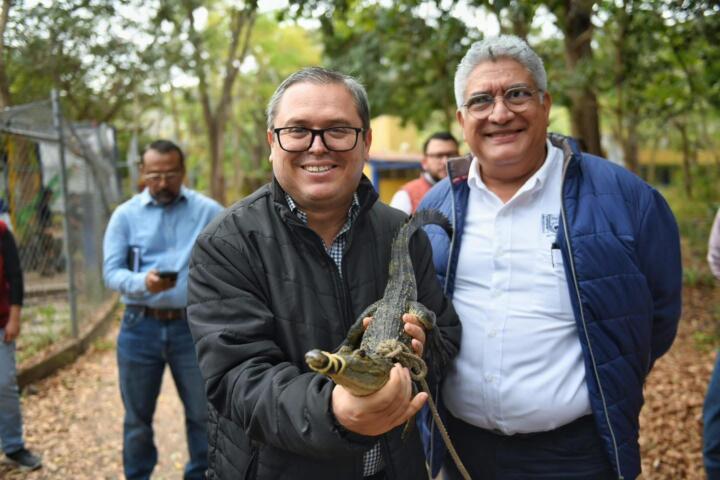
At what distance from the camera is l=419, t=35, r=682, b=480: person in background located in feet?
7.37

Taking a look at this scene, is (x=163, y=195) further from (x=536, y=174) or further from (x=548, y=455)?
(x=548, y=455)

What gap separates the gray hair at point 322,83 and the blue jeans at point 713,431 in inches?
107

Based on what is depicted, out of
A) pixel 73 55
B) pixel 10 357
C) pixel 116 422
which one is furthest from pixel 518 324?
pixel 73 55

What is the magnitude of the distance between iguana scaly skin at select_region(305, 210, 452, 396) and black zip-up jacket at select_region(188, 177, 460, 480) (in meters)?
0.05

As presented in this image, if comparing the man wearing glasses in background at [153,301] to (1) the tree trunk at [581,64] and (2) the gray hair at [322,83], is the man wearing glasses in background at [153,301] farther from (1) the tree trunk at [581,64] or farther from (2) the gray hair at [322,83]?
(1) the tree trunk at [581,64]

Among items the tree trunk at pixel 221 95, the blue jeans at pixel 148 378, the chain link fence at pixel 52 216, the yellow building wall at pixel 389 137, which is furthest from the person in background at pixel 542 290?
the yellow building wall at pixel 389 137

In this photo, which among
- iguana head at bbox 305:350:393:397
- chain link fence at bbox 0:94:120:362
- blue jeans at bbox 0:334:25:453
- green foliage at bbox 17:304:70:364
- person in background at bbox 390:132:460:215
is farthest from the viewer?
green foliage at bbox 17:304:70:364

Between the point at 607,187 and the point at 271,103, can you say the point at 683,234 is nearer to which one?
the point at 607,187

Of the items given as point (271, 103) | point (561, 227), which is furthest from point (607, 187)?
point (271, 103)

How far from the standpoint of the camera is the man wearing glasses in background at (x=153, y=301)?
4.01 metres

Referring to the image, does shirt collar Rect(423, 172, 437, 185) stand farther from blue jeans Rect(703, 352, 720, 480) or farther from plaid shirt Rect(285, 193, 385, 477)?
plaid shirt Rect(285, 193, 385, 477)

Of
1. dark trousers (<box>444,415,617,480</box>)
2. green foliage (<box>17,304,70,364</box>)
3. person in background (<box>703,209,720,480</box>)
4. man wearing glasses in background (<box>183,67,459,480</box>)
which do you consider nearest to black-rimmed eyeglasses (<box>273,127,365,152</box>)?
man wearing glasses in background (<box>183,67,459,480</box>)

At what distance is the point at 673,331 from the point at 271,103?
1948 millimetres

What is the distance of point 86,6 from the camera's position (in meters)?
10.3
